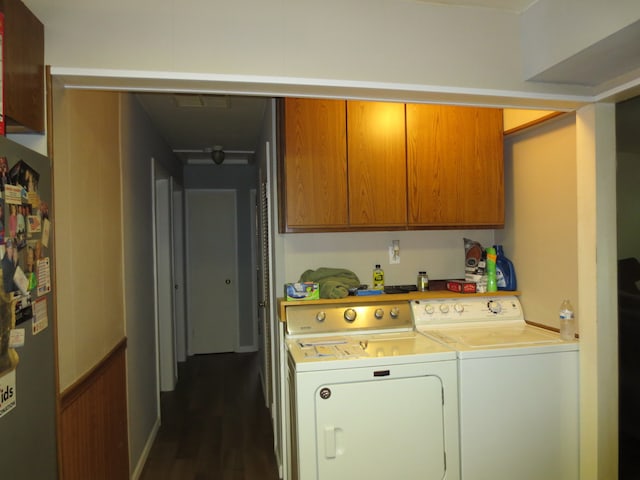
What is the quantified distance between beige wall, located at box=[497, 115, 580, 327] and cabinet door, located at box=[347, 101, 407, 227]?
720 mm

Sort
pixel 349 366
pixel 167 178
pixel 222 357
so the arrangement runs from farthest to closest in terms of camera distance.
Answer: pixel 222 357, pixel 167 178, pixel 349 366

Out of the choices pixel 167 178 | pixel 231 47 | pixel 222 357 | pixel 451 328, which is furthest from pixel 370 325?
pixel 222 357

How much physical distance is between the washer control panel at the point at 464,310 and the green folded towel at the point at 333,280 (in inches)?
15.2

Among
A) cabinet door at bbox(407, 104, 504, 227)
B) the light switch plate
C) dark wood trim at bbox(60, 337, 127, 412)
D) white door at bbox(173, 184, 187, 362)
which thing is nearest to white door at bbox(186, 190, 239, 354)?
white door at bbox(173, 184, 187, 362)

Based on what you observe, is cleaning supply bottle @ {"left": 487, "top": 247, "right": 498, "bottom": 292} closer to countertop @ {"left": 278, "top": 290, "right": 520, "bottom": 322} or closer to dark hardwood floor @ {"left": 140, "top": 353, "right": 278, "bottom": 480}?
countertop @ {"left": 278, "top": 290, "right": 520, "bottom": 322}

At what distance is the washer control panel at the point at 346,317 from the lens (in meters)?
2.17

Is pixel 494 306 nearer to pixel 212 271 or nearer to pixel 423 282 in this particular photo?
pixel 423 282

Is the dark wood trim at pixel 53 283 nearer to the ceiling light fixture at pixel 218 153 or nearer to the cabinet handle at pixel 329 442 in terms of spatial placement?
the cabinet handle at pixel 329 442

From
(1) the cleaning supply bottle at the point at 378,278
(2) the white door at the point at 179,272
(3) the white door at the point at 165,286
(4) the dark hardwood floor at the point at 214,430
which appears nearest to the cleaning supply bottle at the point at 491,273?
(1) the cleaning supply bottle at the point at 378,278

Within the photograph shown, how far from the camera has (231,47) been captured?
138 cm

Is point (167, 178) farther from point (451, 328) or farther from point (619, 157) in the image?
point (619, 157)

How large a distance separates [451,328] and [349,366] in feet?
2.74

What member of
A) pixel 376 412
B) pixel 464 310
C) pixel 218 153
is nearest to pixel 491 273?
pixel 464 310

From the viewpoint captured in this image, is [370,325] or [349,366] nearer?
[349,366]
